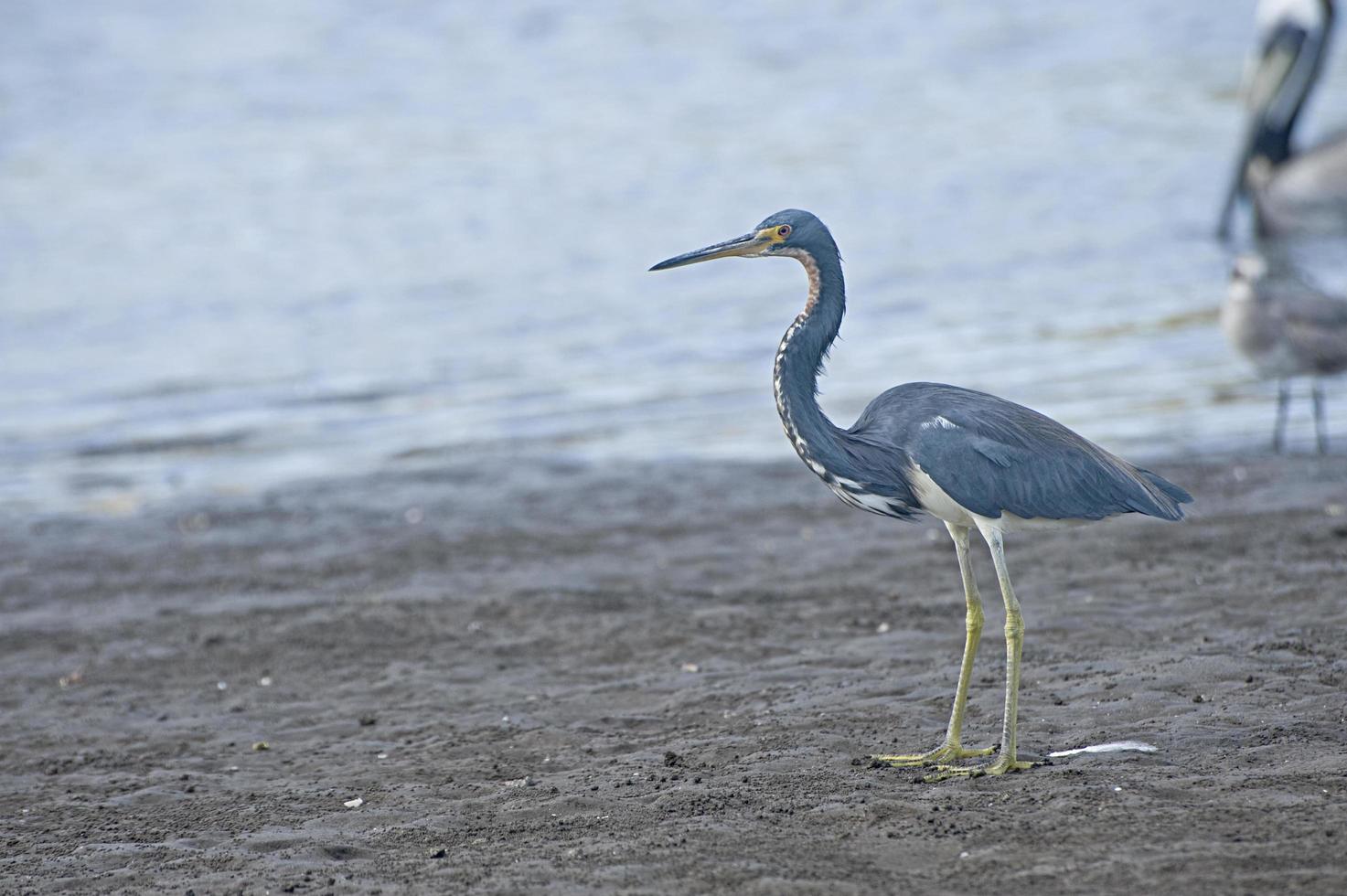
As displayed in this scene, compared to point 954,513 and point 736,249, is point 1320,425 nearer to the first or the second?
point 954,513

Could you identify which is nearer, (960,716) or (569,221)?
(960,716)

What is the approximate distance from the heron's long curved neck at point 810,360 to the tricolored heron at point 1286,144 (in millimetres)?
12802

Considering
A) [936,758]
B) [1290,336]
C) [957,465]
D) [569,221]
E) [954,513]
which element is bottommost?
[936,758]

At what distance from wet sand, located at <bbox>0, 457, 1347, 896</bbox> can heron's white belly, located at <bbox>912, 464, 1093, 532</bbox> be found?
2.64 ft

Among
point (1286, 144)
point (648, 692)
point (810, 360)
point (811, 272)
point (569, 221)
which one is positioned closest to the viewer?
point (810, 360)

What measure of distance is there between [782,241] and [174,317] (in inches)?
499

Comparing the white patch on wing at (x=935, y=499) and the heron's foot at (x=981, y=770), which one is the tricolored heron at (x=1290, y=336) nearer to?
the white patch on wing at (x=935, y=499)

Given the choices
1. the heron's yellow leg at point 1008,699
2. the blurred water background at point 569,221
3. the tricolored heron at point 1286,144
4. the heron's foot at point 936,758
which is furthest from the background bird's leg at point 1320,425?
the tricolored heron at point 1286,144

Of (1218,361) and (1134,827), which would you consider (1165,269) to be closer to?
(1218,361)

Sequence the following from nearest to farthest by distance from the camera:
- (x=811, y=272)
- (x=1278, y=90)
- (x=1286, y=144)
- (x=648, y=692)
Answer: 1. (x=811, y=272)
2. (x=648, y=692)
3. (x=1286, y=144)
4. (x=1278, y=90)

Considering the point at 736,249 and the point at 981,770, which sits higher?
the point at 736,249

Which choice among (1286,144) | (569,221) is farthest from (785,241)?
(569,221)

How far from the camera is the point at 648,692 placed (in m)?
7.41

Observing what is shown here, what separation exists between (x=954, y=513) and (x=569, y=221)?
15676 millimetres
